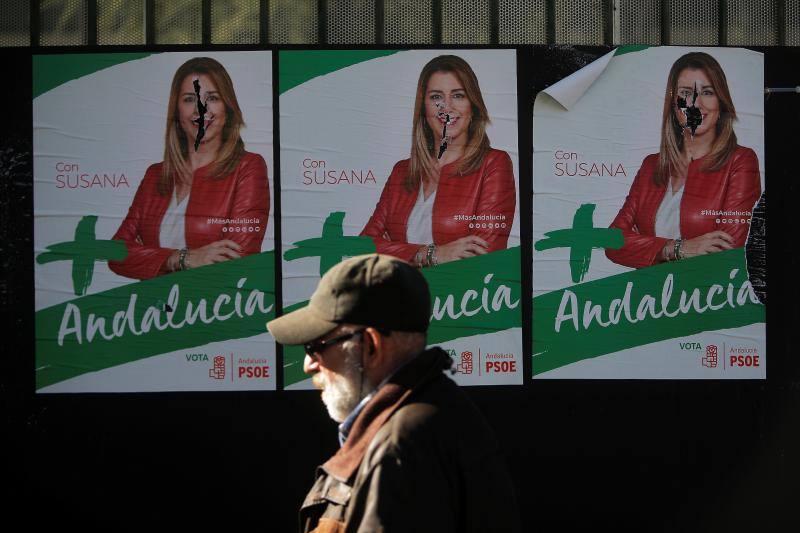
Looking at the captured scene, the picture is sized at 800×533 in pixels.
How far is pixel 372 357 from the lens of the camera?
2436 mm

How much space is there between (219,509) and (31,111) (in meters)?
2.58

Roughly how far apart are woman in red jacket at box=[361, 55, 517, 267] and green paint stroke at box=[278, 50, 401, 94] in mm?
402

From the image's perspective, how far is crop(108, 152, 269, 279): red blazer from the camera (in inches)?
213

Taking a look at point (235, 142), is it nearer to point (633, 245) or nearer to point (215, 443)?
point (215, 443)

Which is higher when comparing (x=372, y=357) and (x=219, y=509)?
(x=372, y=357)

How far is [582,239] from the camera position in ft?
18.0

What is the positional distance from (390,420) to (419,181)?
3.32 metres

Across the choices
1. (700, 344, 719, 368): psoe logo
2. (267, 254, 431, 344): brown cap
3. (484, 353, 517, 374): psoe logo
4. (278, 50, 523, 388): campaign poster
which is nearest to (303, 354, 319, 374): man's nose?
(267, 254, 431, 344): brown cap

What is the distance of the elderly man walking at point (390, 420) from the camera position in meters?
2.14

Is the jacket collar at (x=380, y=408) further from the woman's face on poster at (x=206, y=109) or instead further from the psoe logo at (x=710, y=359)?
the psoe logo at (x=710, y=359)

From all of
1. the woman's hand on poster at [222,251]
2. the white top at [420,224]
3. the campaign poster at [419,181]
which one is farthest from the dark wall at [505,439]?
the woman's hand on poster at [222,251]

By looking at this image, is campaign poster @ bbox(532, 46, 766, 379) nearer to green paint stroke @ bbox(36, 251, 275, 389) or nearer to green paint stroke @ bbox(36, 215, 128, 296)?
green paint stroke @ bbox(36, 251, 275, 389)

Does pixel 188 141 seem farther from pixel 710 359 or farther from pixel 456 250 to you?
pixel 710 359

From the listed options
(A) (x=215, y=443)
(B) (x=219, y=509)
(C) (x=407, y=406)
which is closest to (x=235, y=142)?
(A) (x=215, y=443)
